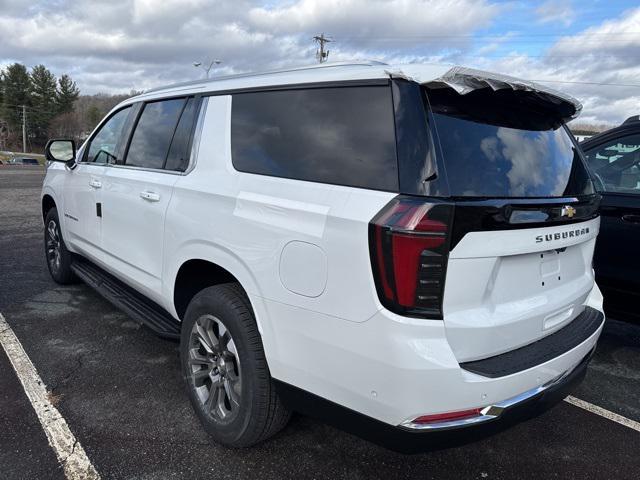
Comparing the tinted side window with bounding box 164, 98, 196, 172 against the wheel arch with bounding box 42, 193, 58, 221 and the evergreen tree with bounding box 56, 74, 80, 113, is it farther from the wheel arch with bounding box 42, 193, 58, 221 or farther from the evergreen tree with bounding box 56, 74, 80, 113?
the evergreen tree with bounding box 56, 74, 80, 113

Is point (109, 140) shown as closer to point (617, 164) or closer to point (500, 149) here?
point (500, 149)

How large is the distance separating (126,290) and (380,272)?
2635mm

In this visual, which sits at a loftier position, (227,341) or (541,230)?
(541,230)

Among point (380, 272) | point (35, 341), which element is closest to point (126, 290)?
point (35, 341)

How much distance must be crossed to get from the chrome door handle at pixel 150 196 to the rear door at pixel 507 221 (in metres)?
1.82

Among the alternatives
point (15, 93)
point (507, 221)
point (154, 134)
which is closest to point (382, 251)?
point (507, 221)

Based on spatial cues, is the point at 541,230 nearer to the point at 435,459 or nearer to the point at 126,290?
the point at 435,459

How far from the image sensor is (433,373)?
176 cm

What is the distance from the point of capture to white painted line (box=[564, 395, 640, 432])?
3.04 metres

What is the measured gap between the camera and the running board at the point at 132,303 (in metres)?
3.11

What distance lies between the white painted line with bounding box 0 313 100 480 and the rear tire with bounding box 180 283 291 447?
603 millimetres

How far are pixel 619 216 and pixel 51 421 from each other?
3.98 meters

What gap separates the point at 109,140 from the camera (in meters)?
4.05

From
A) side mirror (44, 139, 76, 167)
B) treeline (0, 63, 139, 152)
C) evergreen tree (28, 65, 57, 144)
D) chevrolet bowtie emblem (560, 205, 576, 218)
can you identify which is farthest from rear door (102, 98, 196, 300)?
evergreen tree (28, 65, 57, 144)
